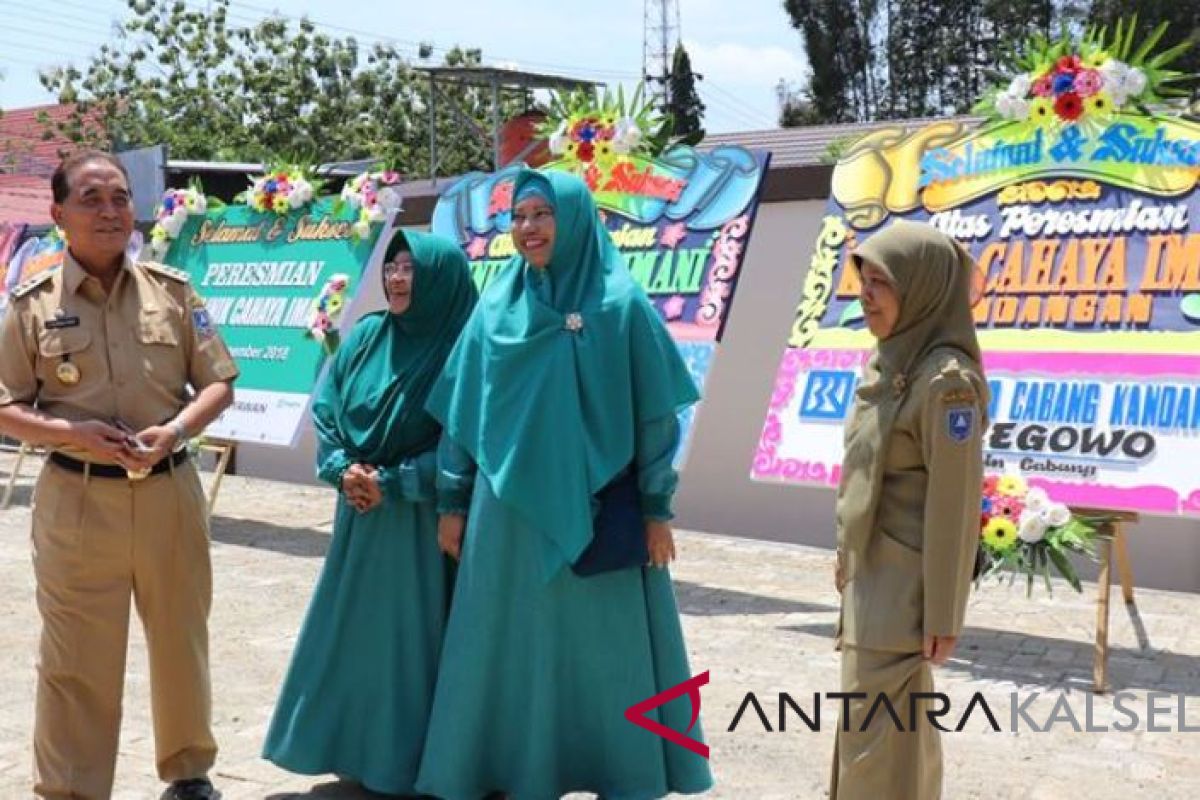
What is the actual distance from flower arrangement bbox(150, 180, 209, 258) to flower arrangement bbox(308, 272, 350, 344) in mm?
1608

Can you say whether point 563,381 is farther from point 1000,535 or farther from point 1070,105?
point 1070,105

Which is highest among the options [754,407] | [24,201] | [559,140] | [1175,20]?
[1175,20]

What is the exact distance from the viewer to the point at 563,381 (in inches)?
136

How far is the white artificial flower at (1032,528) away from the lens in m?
5.03

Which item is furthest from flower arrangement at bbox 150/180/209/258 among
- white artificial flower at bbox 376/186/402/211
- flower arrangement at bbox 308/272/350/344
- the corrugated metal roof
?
the corrugated metal roof

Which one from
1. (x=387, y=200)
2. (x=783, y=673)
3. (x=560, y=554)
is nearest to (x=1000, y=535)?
(x=783, y=673)

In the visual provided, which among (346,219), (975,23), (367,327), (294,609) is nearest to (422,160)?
(975,23)

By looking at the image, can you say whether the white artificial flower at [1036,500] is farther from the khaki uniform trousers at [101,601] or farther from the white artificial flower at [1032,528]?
the khaki uniform trousers at [101,601]

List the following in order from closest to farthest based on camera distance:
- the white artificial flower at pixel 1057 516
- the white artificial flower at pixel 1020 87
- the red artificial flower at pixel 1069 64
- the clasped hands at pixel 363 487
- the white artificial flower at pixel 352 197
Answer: the clasped hands at pixel 363 487
the white artificial flower at pixel 1057 516
the red artificial flower at pixel 1069 64
the white artificial flower at pixel 1020 87
the white artificial flower at pixel 352 197

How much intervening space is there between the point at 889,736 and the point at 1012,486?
8.50 ft

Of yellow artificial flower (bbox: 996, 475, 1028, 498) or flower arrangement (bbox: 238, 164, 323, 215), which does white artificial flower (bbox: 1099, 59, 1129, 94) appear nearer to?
yellow artificial flower (bbox: 996, 475, 1028, 498)

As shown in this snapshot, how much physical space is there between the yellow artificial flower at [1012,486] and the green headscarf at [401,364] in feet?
7.52

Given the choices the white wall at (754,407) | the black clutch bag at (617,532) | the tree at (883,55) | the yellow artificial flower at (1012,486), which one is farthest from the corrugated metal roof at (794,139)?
the tree at (883,55)

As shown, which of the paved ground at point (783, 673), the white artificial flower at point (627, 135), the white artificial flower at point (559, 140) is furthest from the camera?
the white artificial flower at point (559, 140)
